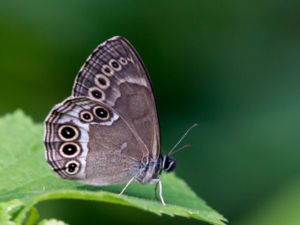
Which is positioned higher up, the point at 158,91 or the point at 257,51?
the point at 257,51

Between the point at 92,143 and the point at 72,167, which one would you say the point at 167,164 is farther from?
the point at 72,167

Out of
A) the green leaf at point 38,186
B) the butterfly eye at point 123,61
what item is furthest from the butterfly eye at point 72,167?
the butterfly eye at point 123,61

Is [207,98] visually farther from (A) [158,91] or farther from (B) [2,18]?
(B) [2,18]

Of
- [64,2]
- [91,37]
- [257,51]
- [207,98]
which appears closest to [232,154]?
[207,98]

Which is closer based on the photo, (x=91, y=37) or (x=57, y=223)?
(x=57, y=223)

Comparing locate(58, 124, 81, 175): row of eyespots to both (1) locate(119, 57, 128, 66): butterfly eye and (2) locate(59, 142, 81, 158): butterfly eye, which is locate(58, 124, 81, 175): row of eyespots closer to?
(2) locate(59, 142, 81, 158): butterfly eye

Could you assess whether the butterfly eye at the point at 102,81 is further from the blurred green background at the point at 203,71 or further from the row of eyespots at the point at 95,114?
the blurred green background at the point at 203,71

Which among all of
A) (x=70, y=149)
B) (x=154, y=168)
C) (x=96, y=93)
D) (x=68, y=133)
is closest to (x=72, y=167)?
(x=70, y=149)
